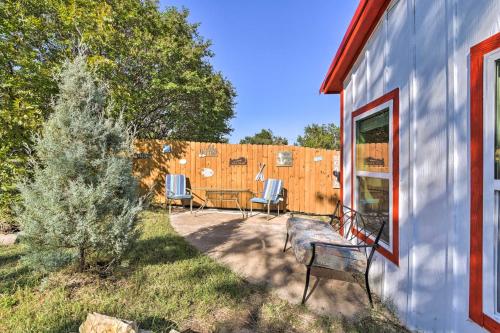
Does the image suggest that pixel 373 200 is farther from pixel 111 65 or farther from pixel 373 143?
pixel 111 65

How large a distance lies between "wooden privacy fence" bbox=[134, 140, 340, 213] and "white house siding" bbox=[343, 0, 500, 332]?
4.49 metres

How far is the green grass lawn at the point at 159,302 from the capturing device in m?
1.99

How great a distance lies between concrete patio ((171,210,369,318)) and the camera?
96.1 inches

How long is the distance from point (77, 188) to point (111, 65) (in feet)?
16.2

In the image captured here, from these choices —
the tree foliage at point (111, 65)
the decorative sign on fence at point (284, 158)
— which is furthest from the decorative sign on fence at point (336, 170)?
the tree foliage at point (111, 65)

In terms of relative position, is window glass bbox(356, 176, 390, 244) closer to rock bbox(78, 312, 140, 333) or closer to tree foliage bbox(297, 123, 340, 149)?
rock bbox(78, 312, 140, 333)

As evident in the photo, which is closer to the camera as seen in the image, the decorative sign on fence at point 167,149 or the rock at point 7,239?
the rock at point 7,239

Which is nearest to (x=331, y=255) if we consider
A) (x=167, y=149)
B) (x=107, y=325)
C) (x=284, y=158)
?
(x=107, y=325)

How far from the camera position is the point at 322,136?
2761 centimetres

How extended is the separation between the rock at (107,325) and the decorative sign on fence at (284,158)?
230 inches

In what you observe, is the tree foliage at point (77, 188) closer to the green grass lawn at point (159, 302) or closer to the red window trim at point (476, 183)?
the green grass lawn at point (159, 302)

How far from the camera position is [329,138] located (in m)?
27.1

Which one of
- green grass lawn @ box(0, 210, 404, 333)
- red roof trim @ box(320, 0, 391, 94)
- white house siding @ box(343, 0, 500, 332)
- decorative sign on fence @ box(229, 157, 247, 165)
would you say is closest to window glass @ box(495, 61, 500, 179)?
white house siding @ box(343, 0, 500, 332)

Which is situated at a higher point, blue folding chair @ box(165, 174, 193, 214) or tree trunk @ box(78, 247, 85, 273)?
blue folding chair @ box(165, 174, 193, 214)
